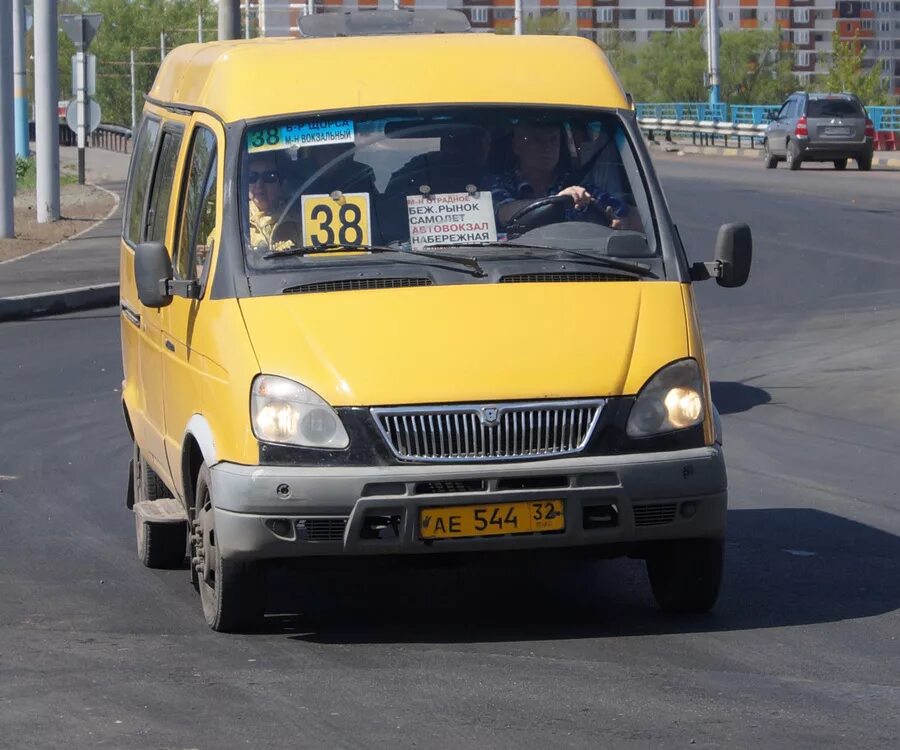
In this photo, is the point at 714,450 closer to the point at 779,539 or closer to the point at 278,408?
the point at 278,408

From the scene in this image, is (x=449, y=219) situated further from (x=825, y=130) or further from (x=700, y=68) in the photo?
(x=700, y=68)

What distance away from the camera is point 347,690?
5.75 m

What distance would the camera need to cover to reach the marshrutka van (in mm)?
6102

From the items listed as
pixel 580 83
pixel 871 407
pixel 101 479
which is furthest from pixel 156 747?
pixel 871 407

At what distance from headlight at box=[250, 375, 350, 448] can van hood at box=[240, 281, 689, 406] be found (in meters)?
0.04

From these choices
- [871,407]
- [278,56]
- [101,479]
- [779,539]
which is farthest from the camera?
[871,407]

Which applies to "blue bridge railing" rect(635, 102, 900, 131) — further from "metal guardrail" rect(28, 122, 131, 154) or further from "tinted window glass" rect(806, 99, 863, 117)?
"metal guardrail" rect(28, 122, 131, 154)

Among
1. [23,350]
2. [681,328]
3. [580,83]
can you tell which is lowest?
[23,350]

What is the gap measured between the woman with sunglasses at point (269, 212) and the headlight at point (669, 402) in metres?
1.38

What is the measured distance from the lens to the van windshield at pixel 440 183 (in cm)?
680

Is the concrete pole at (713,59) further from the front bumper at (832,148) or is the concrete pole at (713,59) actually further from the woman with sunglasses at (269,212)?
the woman with sunglasses at (269,212)

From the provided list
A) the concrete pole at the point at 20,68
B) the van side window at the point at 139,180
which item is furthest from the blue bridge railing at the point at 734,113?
the van side window at the point at 139,180

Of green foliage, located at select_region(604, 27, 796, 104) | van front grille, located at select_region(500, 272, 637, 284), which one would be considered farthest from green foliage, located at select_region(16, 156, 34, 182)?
green foliage, located at select_region(604, 27, 796, 104)

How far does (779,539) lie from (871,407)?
177 inches
